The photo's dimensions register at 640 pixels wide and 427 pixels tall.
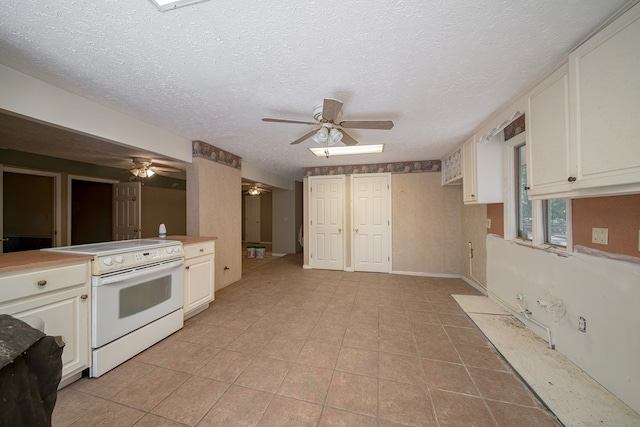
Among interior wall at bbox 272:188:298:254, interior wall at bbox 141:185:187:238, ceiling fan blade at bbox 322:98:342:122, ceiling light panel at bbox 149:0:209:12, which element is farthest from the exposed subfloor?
interior wall at bbox 141:185:187:238

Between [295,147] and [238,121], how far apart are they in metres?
1.08

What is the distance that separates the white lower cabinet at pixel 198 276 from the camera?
2.49 m

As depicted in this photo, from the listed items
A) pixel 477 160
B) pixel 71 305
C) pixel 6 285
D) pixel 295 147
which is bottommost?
pixel 71 305

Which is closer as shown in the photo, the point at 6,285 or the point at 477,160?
the point at 6,285

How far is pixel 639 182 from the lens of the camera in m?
1.09

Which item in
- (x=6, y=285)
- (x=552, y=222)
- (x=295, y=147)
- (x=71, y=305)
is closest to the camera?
(x=6, y=285)

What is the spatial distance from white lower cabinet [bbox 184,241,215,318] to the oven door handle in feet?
0.78

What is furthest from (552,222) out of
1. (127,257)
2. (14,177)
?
(14,177)

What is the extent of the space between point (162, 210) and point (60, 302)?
4.73 meters

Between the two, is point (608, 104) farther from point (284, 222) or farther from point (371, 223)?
point (284, 222)

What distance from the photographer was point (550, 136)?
5.22 ft

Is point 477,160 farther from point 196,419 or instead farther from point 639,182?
point 196,419

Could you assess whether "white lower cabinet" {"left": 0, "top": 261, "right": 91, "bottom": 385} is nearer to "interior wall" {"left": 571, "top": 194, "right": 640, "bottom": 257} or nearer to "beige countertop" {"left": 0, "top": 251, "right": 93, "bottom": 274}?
"beige countertop" {"left": 0, "top": 251, "right": 93, "bottom": 274}

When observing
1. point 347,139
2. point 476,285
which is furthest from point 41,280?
point 476,285
